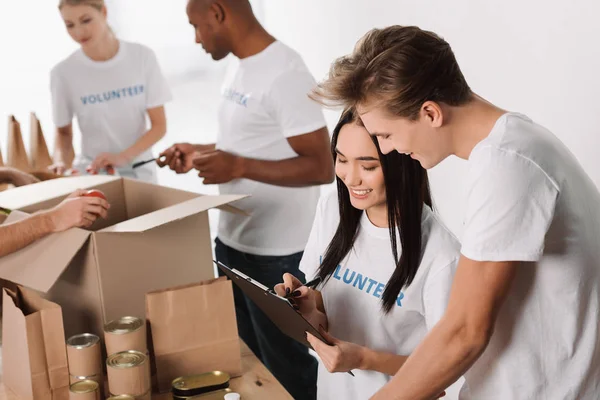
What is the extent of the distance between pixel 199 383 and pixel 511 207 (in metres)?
0.81

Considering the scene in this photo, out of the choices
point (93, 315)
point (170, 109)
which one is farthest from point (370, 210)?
point (170, 109)

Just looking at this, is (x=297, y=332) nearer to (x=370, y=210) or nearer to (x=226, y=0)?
(x=370, y=210)

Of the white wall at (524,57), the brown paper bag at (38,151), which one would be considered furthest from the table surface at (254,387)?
the brown paper bag at (38,151)

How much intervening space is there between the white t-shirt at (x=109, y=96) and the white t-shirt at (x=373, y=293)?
172cm

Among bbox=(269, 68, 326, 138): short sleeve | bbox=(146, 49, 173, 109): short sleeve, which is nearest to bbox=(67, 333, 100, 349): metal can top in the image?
bbox=(269, 68, 326, 138): short sleeve

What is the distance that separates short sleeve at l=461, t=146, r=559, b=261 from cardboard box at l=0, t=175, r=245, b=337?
78 centimetres

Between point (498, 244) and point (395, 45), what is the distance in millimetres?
366

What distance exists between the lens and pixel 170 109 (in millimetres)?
5027

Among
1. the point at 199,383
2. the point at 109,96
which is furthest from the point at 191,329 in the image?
the point at 109,96

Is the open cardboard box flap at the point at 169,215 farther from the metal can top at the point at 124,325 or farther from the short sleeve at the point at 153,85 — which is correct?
the short sleeve at the point at 153,85

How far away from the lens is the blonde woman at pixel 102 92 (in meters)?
3.21

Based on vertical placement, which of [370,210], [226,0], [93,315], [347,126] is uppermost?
[226,0]

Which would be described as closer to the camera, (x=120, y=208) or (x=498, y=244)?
(x=498, y=244)

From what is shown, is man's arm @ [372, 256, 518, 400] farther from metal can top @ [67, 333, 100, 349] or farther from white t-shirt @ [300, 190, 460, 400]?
metal can top @ [67, 333, 100, 349]
